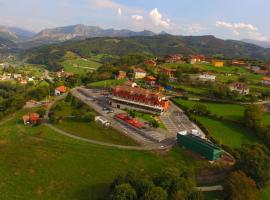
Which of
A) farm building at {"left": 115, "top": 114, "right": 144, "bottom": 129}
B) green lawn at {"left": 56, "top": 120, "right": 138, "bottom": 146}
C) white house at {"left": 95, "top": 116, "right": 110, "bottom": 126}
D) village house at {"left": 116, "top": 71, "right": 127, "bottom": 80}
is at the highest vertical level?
village house at {"left": 116, "top": 71, "right": 127, "bottom": 80}

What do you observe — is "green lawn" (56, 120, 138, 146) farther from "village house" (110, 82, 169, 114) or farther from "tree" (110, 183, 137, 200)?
"tree" (110, 183, 137, 200)

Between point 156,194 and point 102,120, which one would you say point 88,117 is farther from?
point 156,194

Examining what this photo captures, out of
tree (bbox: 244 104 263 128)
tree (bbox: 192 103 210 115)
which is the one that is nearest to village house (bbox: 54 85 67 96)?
tree (bbox: 192 103 210 115)

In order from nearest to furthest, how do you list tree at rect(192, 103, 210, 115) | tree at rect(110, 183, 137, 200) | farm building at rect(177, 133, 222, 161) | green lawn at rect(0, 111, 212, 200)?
tree at rect(110, 183, 137, 200) → green lawn at rect(0, 111, 212, 200) → farm building at rect(177, 133, 222, 161) → tree at rect(192, 103, 210, 115)

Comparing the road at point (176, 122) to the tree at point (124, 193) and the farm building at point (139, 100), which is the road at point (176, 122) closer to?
the farm building at point (139, 100)

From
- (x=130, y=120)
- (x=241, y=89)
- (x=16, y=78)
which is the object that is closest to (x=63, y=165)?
(x=130, y=120)

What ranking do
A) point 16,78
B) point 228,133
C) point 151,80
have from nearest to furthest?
point 228,133 → point 151,80 → point 16,78

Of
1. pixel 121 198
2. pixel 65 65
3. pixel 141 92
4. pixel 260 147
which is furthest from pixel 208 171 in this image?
pixel 65 65
